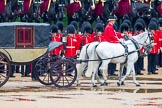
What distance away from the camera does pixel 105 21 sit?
31625 millimetres

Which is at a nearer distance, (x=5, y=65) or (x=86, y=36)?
(x=5, y=65)

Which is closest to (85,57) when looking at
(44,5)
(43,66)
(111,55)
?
(111,55)

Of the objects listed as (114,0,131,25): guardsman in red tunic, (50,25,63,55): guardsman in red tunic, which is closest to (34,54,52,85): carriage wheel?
(50,25,63,55): guardsman in red tunic

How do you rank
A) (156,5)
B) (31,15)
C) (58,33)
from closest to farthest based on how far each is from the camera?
(58,33) < (31,15) < (156,5)

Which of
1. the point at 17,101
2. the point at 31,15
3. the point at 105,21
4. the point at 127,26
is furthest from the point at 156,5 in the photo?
the point at 17,101

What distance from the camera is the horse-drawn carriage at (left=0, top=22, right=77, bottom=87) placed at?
21203 millimetres

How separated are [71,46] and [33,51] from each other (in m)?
4.02

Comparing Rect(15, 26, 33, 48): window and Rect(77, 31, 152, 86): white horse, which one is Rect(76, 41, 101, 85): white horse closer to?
Rect(77, 31, 152, 86): white horse

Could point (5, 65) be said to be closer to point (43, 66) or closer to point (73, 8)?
point (43, 66)

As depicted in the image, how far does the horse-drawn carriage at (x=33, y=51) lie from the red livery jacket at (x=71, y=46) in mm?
3496

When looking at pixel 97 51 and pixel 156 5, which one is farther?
pixel 156 5

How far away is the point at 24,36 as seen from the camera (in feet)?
70.1

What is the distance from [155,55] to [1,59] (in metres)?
7.48

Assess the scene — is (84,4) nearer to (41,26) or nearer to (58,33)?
(58,33)
